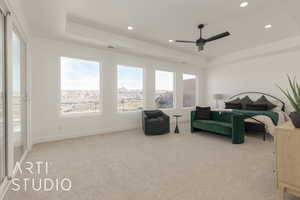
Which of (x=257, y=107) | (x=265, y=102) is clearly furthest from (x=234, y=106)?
(x=265, y=102)

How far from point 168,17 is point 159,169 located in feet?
10.7

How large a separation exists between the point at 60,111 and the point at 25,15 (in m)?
2.44

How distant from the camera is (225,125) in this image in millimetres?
4109

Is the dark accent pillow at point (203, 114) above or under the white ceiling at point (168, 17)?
under

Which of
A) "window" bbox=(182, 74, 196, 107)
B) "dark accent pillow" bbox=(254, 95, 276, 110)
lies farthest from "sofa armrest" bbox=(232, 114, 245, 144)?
"window" bbox=(182, 74, 196, 107)

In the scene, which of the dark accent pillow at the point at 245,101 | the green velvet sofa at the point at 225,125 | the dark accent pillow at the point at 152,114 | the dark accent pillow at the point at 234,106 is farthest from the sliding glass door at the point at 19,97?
the dark accent pillow at the point at 245,101

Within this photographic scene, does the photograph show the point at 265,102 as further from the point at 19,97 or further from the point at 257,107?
the point at 19,97

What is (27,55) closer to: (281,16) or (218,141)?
(218,141)

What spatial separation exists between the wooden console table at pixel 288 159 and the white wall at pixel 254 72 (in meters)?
4.72

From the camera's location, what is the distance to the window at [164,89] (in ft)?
20.9

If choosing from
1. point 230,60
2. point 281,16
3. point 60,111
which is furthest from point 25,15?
point 230,60

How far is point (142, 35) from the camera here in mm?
4578

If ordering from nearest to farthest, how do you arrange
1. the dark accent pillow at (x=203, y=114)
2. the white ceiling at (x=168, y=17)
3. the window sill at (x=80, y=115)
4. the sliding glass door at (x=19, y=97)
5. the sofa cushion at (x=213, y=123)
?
the sliding glass door at (x=19, y=97)
the white ceiling at (x=168, y=17)
the sofa cushion at (x=213, y=123)
the window sill at (x=80, y=115)
the dark accent pillow at (x=203, y=114)

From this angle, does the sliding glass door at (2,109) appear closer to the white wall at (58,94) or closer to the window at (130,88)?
the white wall at (58,94)
